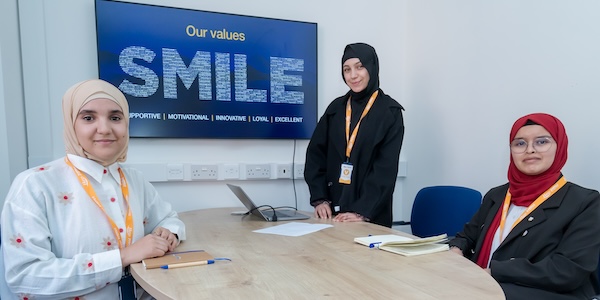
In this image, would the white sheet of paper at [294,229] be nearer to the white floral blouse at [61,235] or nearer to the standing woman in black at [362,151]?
the standing woman in black at [362,151]

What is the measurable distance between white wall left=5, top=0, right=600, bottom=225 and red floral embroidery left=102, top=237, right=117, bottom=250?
1.32 metres

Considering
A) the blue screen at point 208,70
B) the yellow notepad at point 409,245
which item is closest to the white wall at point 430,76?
the blue screen at point 208,70

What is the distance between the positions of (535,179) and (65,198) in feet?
5.71

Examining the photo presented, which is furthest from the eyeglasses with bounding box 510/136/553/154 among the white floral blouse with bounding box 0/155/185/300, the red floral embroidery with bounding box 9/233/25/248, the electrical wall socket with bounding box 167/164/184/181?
the electrical wall socket with bounding box 167/164/184/181

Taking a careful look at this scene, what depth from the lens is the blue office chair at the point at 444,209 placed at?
211 centimetres

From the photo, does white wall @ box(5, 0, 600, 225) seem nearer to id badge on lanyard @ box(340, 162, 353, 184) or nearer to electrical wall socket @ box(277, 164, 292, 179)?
electrical wall socket @ box(277, 164, 292, 179)

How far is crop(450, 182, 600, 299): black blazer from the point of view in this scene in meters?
1.30

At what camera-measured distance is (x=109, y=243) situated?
119cm

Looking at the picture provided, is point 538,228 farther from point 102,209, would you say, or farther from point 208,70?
point 208,70

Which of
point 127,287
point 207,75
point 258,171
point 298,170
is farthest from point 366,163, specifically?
point 127,287

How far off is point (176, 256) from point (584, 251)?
1.40 metres

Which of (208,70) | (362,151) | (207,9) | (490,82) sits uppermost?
(207,9)

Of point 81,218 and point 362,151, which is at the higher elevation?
point 362,151

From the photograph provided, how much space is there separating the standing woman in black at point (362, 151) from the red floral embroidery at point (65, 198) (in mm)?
1222
